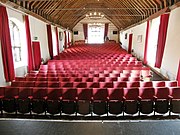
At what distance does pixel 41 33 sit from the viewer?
1170 centimetres

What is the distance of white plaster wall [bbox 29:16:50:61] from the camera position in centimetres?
1008

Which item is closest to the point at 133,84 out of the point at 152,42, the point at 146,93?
the point at 146,93

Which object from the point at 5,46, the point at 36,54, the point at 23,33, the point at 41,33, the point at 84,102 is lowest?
the point at 84,102

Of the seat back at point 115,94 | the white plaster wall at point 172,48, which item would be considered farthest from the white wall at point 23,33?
the white plaster wall at point 172,48

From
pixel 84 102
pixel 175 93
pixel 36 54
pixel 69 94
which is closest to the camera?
pixel 84 102

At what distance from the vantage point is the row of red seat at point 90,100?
4.52 meters

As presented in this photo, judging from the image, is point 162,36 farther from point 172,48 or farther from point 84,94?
point 84,94

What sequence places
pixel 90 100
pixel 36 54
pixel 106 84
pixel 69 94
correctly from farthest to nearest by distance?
1. pixel 36 54
2. pixel 106 84
3. pixel 69 94
4. pixel 90 100

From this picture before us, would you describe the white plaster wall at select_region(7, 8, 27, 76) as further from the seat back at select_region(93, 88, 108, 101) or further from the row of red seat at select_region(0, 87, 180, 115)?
the seat back at select_region(93, 88, 108, 101)

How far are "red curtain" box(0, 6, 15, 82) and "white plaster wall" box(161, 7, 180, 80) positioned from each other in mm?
6737

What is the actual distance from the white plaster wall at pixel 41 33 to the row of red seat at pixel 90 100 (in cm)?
586

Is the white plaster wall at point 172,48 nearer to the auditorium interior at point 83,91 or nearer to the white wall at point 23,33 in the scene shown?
the auditorium interior at point 83,91

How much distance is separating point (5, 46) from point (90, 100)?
4130 millimetres

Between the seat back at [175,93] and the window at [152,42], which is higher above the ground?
the window at [152,42]
